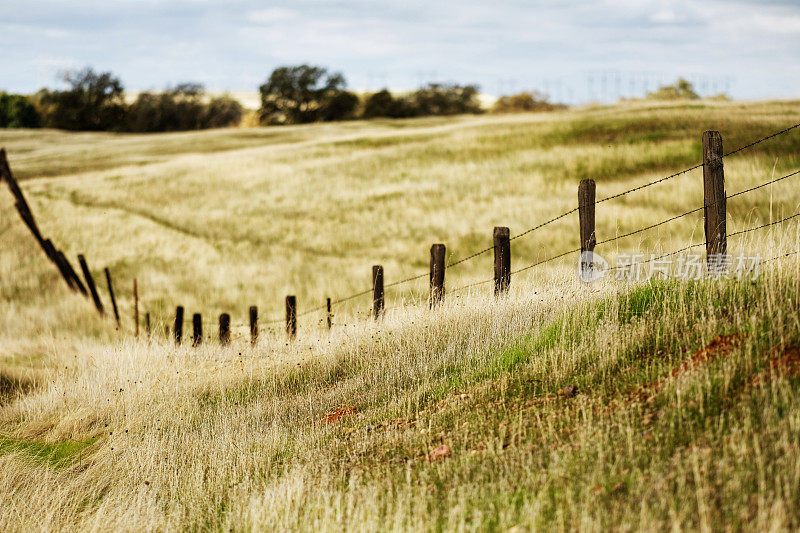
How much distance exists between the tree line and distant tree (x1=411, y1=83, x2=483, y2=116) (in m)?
4.04

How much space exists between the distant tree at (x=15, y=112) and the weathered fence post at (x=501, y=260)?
290 ft

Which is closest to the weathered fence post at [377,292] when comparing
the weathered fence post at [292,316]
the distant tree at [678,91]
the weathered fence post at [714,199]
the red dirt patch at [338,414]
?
the weathered fence post at [292,316]

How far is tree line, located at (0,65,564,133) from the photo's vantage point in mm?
85062

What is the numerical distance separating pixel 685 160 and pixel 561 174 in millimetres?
5105

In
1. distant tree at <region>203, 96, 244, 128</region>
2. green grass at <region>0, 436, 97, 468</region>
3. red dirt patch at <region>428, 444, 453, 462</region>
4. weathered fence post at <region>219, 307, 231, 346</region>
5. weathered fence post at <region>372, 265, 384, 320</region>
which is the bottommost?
green grass at <region>0, 436, 97, 468</region>

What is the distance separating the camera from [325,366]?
9.32 m

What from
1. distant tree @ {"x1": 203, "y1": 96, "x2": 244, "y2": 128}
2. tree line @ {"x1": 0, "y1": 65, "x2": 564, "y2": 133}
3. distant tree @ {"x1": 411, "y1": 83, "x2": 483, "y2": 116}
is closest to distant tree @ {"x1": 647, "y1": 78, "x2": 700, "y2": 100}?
tree line @ {"x1": 0, "y1": 65, "x2": 564, "y2": 133}

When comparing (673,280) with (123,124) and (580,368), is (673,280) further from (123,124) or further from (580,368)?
(123,124)

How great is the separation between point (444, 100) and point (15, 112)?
176 ft

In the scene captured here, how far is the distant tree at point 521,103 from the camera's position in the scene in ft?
294

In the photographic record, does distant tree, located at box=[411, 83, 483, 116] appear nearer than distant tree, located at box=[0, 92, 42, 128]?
No

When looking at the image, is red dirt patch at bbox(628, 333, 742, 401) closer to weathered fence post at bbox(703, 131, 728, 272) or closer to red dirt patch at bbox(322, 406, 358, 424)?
weathered fence post at bbox(703, 131, 728, 272)

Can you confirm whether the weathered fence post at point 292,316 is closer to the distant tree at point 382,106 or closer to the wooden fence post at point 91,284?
the wooden fence post at point 91,284

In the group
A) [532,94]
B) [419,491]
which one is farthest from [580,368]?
[532,94]
